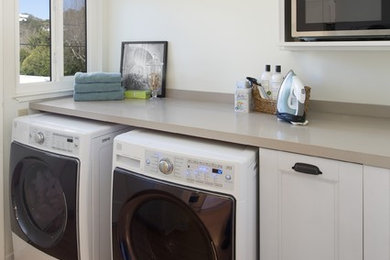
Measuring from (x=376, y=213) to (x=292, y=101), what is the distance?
59cm

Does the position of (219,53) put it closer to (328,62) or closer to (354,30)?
Answer: (328,62)

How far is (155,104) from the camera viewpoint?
2084mm

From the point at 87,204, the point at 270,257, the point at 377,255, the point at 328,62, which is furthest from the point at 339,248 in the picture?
the point at 87,204

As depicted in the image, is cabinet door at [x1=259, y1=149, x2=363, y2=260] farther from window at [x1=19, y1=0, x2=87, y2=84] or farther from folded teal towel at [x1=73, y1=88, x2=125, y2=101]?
window at [x1=19, y1=0, x2=87, y2=84]

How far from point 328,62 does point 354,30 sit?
1.26 feet

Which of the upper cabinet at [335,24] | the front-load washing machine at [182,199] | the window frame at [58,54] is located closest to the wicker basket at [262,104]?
the upper cabinet at [335,24]

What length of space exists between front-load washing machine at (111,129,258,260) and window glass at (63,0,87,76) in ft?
3.99

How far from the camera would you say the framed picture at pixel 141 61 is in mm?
2344

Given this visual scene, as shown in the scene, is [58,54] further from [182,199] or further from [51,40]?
[182,199]

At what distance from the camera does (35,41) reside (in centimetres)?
219

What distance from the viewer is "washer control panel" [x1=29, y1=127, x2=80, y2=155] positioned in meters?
1.63

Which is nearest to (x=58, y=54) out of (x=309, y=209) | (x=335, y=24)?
(x=335, y=24)

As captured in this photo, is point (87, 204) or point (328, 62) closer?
point (87, 204)

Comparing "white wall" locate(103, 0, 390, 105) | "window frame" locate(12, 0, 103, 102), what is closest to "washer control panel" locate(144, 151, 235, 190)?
"white wall" locate(103, 0, 390, 105)
